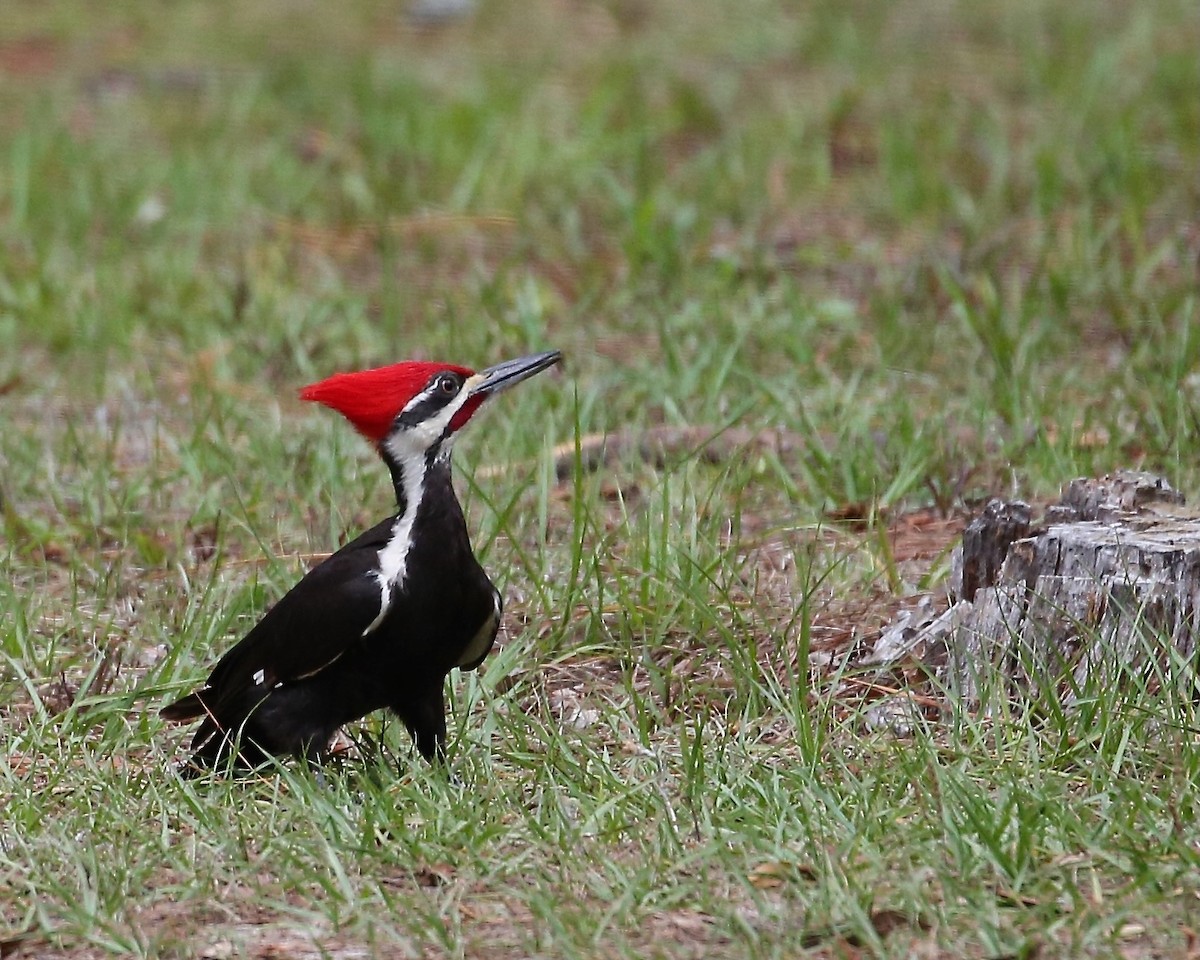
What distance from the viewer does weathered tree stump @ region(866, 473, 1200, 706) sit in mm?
3941

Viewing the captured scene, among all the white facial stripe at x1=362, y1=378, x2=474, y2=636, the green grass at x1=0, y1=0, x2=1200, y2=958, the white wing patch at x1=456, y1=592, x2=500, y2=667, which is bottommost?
the green grass at x1=0, y1=0, x2=1200, y2=958

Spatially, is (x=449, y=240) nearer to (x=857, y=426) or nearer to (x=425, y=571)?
(x=857, y=426)

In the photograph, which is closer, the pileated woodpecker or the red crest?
the pileated woodpecker

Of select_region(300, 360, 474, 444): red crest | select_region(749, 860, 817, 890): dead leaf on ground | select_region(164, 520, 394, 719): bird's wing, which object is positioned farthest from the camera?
select_region(300, 360, 474, 444): red crest

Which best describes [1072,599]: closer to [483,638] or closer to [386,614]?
[483,638]

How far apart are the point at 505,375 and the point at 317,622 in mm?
616

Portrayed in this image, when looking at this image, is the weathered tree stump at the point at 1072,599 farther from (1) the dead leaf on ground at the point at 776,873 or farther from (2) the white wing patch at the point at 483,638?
(2) the white wing patch at the point at 483,638

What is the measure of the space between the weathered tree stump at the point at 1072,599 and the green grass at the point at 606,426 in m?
0.13

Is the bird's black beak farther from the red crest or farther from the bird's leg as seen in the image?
the bird's leg

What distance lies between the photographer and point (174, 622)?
4.79m

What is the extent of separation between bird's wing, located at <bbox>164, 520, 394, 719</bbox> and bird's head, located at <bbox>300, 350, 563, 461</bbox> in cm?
17

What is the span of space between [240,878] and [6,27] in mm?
8662

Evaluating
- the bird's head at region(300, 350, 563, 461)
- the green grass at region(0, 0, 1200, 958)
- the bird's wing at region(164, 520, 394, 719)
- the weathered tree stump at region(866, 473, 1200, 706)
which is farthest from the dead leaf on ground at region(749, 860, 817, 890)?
the bird's head at region(300, 350, 563, 461)

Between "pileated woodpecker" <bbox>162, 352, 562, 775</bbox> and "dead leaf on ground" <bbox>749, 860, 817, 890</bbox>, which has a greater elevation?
"pileated woodpecker" <bbox>162, 352, 562, 775</bbox>
